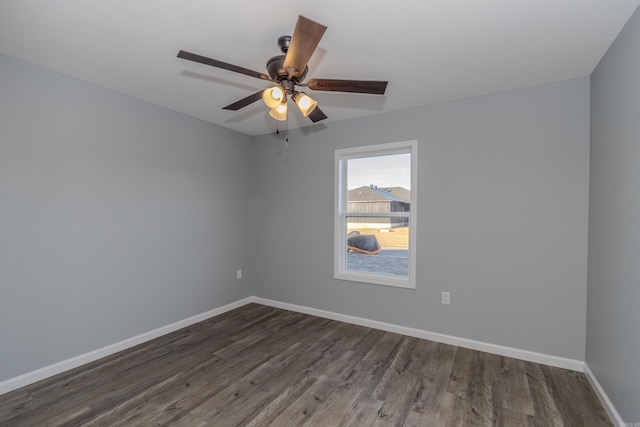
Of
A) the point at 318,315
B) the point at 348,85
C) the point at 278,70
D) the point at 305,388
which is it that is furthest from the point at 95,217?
the point at 318,315

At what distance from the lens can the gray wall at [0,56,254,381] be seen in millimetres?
2227

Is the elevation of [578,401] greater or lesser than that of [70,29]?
lesser

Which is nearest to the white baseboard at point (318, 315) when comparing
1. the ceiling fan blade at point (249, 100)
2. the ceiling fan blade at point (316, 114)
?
the ceiling fan blade at point (316, 114)

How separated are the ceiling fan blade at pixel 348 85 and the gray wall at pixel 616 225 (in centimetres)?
145

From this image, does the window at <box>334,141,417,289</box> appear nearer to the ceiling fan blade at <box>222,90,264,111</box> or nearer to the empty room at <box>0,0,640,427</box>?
the empty room at <box>0,0,640,427</box>

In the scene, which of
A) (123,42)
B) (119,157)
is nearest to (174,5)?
(123,42)

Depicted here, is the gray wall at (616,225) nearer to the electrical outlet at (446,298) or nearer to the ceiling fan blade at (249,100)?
the electrical outlet at (446,298)

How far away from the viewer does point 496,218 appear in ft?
9.12

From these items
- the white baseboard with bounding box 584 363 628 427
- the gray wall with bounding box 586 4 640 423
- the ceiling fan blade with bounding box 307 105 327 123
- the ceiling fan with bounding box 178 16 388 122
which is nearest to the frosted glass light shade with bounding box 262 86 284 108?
the ceiling fan with bounding box 178 16 388 122

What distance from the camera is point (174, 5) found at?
1.67 metres

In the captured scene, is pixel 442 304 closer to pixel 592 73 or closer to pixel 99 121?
pixel 592 73

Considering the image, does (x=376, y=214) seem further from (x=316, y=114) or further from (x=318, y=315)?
(x=316, y=114)

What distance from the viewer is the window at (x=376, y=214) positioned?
3.29 meters

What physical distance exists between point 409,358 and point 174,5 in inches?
127
